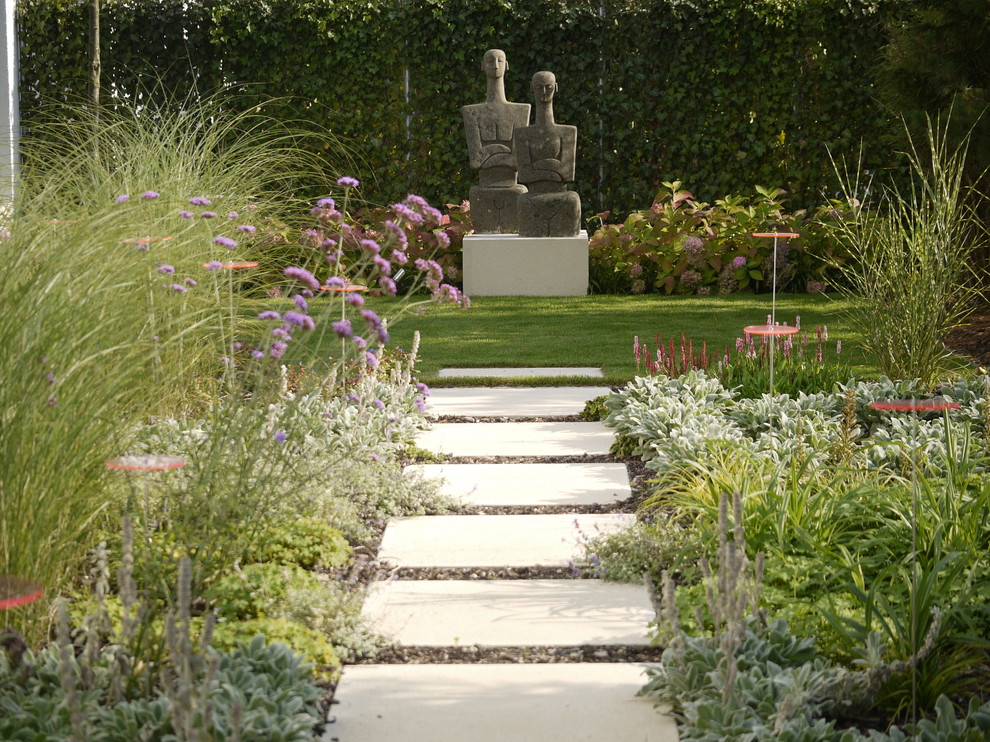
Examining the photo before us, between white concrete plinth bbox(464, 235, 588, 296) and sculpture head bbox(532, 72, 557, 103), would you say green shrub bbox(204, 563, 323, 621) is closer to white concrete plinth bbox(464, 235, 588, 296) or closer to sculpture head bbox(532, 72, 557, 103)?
white concrete plinth bbox(464, 235, 588, 296)

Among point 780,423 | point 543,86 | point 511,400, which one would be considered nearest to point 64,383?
point 780,423

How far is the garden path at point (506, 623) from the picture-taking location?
2.48 metres

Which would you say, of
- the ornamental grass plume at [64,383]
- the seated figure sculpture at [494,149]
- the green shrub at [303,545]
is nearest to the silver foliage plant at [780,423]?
the green shrub at [303,545]

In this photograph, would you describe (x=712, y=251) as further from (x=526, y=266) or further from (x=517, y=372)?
(x=517, y=372)

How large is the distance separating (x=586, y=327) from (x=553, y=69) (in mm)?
3809

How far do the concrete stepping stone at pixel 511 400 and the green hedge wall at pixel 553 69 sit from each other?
521 cm

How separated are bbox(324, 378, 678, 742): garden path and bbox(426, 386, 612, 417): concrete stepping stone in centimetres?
74

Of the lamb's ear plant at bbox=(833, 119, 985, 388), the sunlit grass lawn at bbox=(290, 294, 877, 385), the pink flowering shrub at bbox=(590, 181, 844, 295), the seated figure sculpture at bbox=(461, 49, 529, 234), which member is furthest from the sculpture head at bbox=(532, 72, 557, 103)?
the lamb's ear plant at bbox=(833, 119, 985, 388)

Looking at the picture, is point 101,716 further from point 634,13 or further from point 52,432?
point 634,13

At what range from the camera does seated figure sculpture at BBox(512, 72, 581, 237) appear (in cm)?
962

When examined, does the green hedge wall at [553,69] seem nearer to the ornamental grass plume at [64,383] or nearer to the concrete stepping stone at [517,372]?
the concrete stepping stone at [517,372]

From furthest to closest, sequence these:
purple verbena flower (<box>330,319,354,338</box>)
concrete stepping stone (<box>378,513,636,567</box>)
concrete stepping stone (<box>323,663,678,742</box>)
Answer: concrete stepping stone (<box>378,513,636,567</box>) → purple verbena flower (<box>330,319,354,338</box>) → concrete stepping stone (<box>323,663,678,742</box>)

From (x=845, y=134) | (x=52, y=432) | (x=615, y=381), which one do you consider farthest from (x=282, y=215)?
(x=845, y=134)

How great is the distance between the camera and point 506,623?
3025mm
